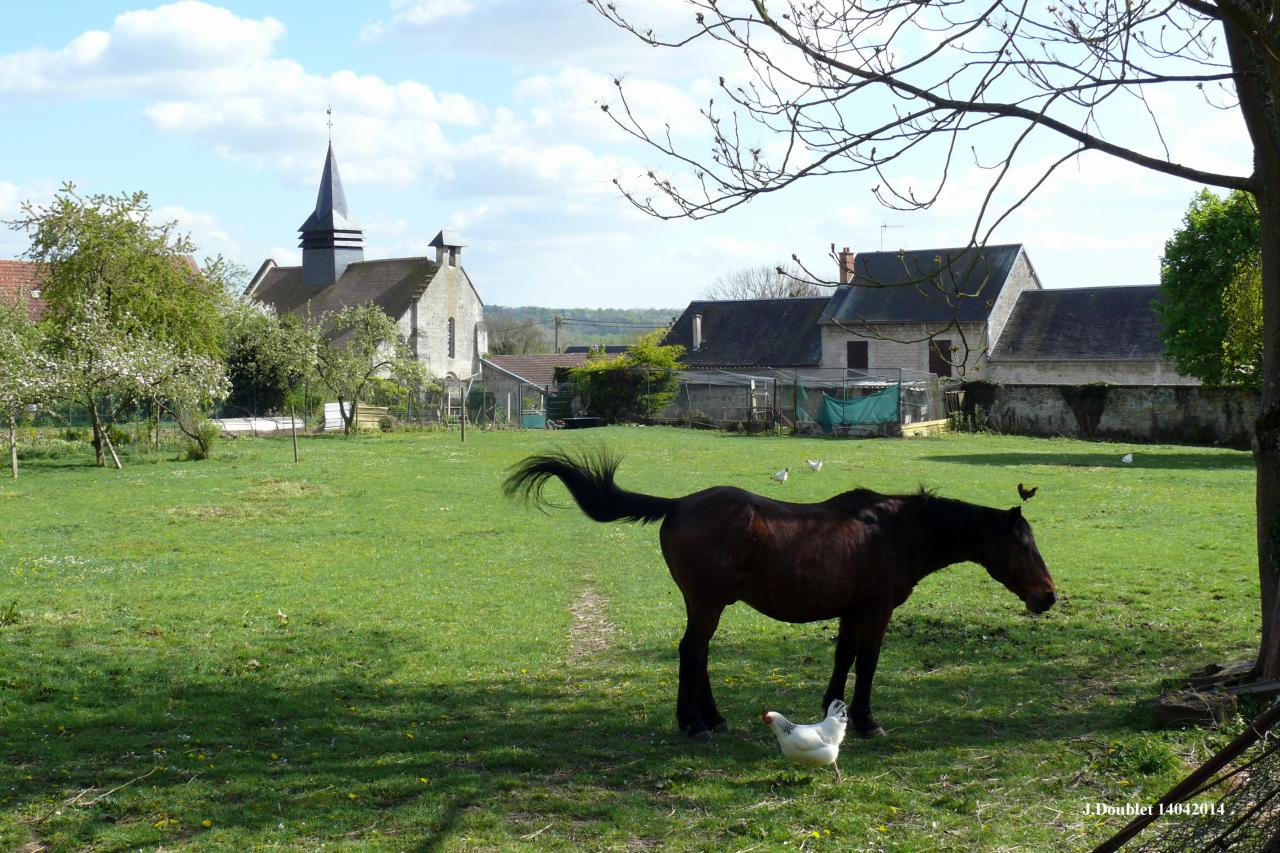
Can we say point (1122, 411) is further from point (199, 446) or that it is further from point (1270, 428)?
point (1270, 428)

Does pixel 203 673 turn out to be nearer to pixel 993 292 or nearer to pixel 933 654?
pixel 933 654

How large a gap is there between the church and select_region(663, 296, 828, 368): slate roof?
14.0 m

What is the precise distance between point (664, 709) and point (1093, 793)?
2964mm

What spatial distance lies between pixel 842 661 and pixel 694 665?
40.5 inches

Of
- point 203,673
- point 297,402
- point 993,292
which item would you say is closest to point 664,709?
point 203,673

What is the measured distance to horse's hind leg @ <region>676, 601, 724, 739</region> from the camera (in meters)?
7.08

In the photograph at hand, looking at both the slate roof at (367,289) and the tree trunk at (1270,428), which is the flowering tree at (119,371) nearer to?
the tree trunk at (1270,428)

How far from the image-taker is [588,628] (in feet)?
36.7

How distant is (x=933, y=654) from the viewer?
970 cm

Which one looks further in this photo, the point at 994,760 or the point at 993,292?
the point at 993,292

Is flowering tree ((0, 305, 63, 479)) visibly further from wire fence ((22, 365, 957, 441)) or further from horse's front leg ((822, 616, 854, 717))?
horse's front leg ((822, 616, 854, 717))

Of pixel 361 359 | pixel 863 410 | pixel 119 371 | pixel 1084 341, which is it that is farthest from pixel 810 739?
pixel 1084 341

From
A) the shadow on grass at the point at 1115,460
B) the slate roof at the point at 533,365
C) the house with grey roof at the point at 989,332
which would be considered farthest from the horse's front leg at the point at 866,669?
the slate roof at the point at 533,365

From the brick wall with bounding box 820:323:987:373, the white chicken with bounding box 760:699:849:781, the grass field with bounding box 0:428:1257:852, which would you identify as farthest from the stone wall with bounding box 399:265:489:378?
the white chicken with bounding box 760:699:849:781
